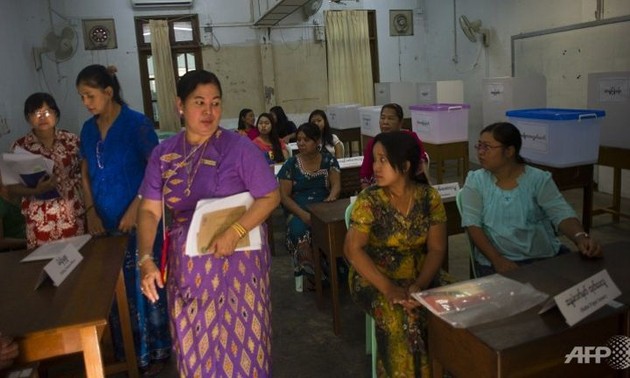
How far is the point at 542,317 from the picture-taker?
131 cm

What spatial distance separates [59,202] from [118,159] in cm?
47

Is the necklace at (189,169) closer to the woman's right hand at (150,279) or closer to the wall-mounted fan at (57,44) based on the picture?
the woman's right hand at (150,279)

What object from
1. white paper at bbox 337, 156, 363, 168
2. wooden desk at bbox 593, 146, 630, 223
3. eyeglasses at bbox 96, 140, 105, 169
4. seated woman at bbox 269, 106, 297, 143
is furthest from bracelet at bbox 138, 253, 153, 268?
seated woman at bbox 269, 106, 297, 143

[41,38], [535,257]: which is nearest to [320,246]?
[535,257]

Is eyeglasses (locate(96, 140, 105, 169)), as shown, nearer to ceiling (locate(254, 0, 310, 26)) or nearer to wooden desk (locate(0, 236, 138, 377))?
wooden desk (locate(0, 236, 138, 377))

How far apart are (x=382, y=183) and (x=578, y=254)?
0.72m

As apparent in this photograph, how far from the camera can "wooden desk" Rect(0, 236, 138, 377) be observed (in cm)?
136

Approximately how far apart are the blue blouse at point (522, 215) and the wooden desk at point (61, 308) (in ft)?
4.80

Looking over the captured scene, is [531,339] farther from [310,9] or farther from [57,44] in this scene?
[57,44]

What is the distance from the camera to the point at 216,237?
155 centimetres

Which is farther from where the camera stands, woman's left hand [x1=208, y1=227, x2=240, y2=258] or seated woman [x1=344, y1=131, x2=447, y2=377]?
seated woman [x1=344, y1=131, x2=447, y2=377]

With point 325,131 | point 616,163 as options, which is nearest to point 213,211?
point 325,131

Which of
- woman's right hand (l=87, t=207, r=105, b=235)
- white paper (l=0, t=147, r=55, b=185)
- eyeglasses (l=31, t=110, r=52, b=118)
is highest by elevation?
eyeglasses (l=31, t=110, r=52, b=118)

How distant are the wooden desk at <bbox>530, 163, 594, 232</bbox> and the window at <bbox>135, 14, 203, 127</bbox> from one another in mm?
6048
